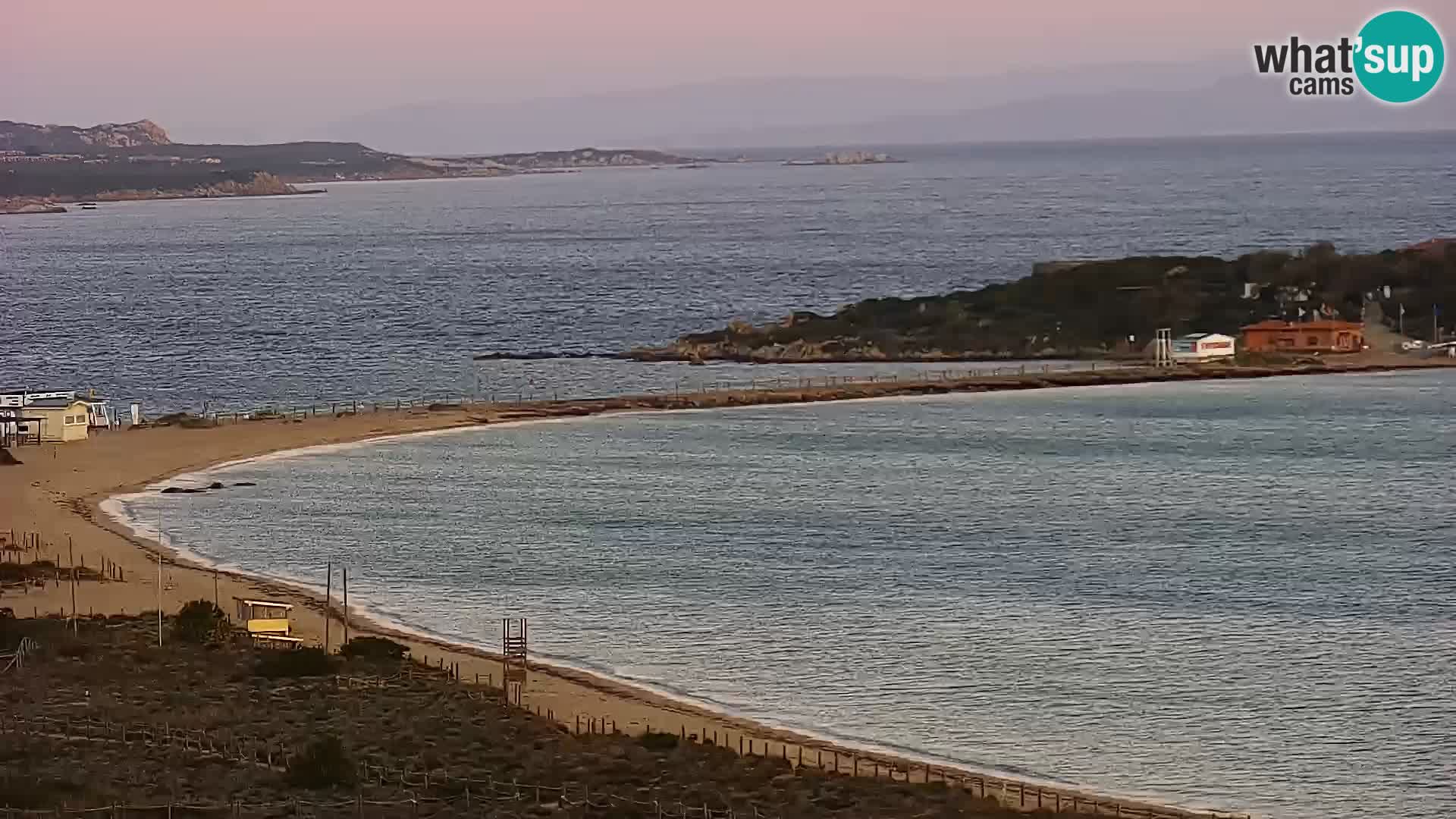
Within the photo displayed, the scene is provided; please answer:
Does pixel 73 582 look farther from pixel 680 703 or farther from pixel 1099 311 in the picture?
pixel 1099 311

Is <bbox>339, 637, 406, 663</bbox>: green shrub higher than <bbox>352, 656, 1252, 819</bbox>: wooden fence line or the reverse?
higher

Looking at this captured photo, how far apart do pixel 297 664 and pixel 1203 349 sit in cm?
5175

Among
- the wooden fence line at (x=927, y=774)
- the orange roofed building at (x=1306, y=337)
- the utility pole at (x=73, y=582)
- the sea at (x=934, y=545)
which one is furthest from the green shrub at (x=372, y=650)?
the orange roofed building at (x=1306, y=337)

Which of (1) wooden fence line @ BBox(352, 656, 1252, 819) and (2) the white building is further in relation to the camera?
(2) the white building

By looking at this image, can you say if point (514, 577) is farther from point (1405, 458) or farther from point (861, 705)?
point (1405, 458)

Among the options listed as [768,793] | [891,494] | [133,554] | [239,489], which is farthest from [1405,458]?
[768,793]

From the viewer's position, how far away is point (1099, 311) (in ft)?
268

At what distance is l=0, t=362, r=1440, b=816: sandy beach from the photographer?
→ 1062 inches

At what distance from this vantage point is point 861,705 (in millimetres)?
28500

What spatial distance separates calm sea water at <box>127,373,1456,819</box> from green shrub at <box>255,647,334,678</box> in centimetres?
404

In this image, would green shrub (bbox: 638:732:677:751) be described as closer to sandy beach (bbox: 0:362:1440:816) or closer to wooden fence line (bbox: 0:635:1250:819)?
wooden fence line (bbox: 0:635:1250:819)

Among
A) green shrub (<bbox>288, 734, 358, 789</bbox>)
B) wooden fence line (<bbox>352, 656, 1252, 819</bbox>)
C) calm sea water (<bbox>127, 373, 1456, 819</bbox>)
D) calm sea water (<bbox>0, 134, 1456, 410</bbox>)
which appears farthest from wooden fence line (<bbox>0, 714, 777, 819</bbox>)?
calm sea water (<bbox>0, 134, 1456, 410</bbox>)

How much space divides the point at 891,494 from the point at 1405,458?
15.3 metres

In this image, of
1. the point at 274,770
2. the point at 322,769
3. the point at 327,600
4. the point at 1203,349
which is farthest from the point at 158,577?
the point at 1203,349
